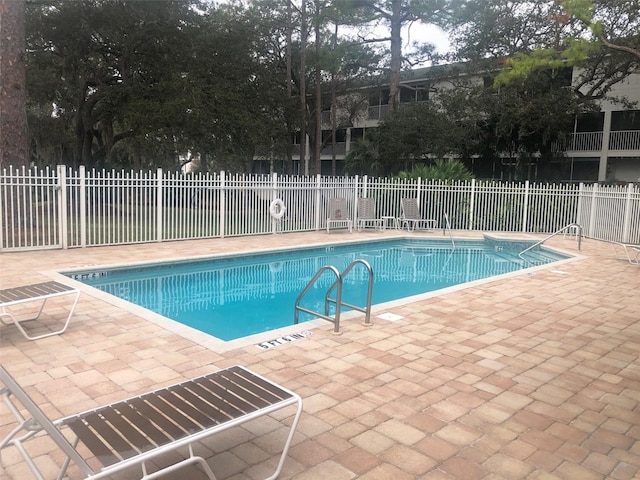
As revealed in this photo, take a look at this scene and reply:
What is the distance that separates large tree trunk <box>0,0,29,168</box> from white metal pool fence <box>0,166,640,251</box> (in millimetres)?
535

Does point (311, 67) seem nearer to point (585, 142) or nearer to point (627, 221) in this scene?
point (585, 142)

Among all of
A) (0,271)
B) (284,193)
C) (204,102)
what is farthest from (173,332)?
(204,102)

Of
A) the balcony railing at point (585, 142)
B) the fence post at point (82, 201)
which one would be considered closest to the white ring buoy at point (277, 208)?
the fence post at point (82, 201)

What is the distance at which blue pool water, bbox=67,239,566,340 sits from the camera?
695 cm

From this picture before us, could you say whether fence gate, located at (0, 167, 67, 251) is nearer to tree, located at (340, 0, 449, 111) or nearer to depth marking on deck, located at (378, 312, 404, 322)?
depth marking on deck, located at (378, 312, 404, 322)

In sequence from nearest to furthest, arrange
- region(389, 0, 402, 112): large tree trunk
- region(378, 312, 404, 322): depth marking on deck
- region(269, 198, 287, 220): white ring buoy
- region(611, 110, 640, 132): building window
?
region(378, 312, 404, 322): depth marking on deck < region(269, 198, 287, 220): white ring buoy < region(389, 0, 402, 112): large tree trunk < region(611, 110, 640, 132): building window

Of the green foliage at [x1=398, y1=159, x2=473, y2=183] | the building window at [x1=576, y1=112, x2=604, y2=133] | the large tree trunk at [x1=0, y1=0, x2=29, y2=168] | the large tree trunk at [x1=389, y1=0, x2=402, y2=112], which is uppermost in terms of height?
the large tree trunk at [x1=389, y1=0, x2=402, y2=112]

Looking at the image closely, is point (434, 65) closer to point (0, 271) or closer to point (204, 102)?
point (204, 102)

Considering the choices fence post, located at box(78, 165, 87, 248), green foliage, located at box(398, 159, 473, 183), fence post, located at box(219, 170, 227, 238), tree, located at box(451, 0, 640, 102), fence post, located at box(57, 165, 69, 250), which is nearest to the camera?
fence post, located at box(57, 165, 69, 250)

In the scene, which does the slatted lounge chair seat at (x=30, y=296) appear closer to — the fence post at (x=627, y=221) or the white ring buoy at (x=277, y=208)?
the white ring buoy at (x=277, y=208)

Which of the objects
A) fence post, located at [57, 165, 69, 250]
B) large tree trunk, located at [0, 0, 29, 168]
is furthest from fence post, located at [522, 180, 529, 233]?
large tree trunk, located at [0, 0, 29, 168]

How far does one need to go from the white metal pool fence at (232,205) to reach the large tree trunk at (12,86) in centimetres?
54

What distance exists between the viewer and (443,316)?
5.89 meters

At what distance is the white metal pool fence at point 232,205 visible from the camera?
1050 centimetres
